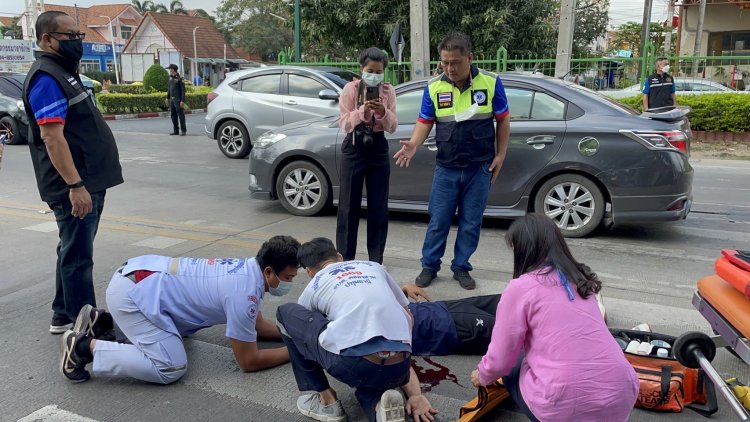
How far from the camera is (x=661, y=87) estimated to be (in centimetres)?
1222

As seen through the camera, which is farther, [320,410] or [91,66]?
[91,66]

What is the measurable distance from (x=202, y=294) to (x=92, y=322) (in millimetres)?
756

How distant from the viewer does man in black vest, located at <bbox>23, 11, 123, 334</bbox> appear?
3.57 m

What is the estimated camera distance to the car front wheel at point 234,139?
39.9 feet

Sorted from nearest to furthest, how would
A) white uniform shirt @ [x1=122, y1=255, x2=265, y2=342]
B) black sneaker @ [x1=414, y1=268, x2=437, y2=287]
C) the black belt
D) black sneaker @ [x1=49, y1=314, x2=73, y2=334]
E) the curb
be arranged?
the black belt, white uniform shirt @ [x1=122, y1=255, x2=265, y2=342], black sneaker @ [x1=49, y1=314, x2=73, y2=334], black sneaker @ [x1=414, y1=268, x2=437, y2=287], the curb

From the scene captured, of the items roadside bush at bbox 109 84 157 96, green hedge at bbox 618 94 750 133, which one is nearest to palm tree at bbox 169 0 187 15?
roadside bush at bbox 109 84 157 96

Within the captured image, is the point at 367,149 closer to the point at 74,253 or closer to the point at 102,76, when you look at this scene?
the point at 74,253

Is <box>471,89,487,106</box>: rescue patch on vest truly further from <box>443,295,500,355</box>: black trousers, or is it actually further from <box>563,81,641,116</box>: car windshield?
<box>563,81,641,116</box>: car windshield

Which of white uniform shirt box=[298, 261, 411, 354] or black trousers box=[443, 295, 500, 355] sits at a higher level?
white uniform shirt box=[298, 261, 411, 354]

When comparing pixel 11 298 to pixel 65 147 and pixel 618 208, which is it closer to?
pixel 65 147

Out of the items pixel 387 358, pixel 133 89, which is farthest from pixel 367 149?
pixel 133 89

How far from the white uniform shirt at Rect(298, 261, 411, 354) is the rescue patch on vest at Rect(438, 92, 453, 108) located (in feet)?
6.75

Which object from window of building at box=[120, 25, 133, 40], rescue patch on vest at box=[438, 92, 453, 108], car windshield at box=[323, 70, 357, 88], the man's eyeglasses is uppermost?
window of building at box=[120, 25, 133, 40]

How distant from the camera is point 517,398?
2.70m
